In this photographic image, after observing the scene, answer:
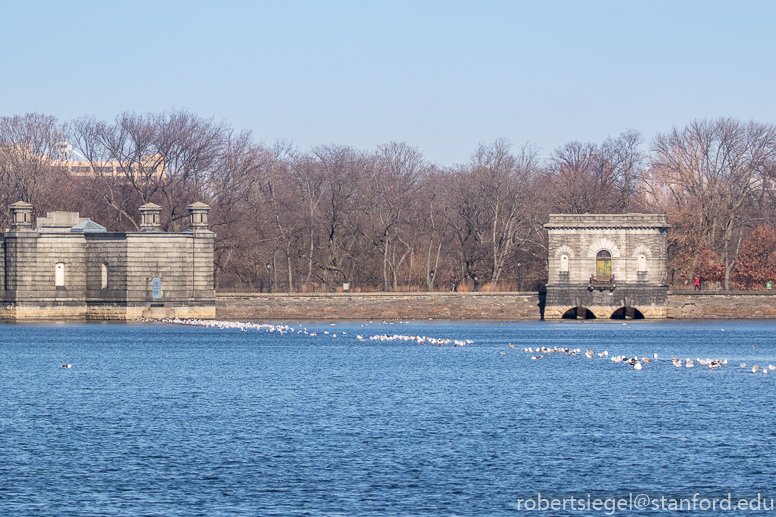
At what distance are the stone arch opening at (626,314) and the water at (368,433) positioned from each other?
27.7 meters

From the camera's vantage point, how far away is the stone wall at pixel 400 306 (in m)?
69.7

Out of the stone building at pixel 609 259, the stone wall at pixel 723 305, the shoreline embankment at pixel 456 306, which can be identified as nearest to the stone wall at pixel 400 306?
the shoreline embankment at pixel 456 306

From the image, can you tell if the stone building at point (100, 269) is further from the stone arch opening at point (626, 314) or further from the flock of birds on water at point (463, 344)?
the stone arch opening at point (626, 314)

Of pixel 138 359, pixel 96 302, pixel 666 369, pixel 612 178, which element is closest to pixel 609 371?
pixel 666 369

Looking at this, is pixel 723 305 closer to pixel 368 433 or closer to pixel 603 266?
pixel 603 266

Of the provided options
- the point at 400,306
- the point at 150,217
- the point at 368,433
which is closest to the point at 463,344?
the point at 400,306

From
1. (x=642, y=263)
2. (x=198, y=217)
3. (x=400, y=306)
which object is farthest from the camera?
(x=400, y=306)

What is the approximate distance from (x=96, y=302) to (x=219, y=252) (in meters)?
13.7

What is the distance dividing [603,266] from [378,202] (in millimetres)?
20043

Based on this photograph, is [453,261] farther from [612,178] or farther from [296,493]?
[296,493]

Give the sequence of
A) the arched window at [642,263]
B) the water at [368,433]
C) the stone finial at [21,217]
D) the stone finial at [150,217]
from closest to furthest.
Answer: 1. the water at [368,433]
2. the stone finial at [21,217]
3. the stone finial at [150,217]
4. the arched window at [642,263]

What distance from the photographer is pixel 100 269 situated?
64.1m

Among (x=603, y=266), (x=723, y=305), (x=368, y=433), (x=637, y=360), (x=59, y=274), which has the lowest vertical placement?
(x=368, y=433)

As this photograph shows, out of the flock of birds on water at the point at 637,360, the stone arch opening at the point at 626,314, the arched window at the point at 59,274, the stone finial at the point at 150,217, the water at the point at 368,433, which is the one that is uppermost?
the stone finial at the point at 150,217
